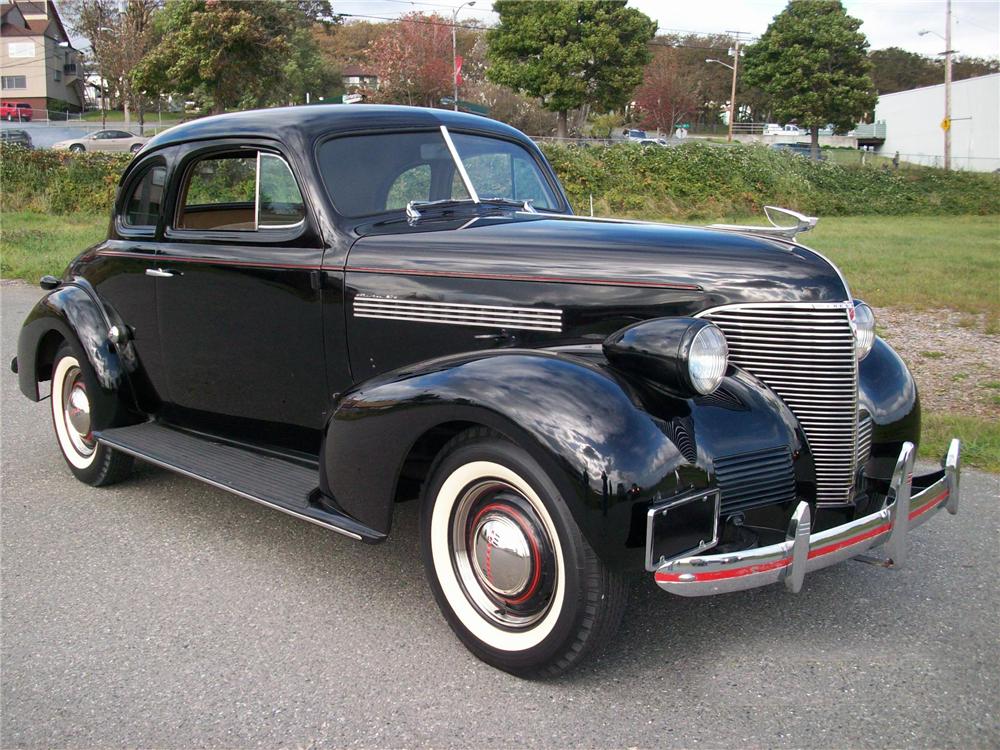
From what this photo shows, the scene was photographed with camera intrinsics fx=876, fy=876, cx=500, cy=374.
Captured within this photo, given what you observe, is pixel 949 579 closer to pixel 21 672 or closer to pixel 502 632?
pixel 502 632

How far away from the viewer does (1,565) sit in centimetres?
371

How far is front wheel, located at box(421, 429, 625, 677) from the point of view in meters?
2.62

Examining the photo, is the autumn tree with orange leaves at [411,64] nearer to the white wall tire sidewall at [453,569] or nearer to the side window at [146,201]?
the side window at [146,201]

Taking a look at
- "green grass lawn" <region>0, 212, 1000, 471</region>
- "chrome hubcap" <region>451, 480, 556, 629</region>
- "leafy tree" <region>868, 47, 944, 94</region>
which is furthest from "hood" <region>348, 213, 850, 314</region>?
"leafy tree" <region>868, 47, 944, 94</region>

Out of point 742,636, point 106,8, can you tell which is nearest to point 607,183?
point 742,636

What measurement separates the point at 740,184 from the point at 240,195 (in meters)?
22.5

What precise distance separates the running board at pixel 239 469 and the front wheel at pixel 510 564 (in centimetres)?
32

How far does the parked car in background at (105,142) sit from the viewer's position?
3238cm

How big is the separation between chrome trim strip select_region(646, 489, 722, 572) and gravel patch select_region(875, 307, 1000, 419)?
4.02m

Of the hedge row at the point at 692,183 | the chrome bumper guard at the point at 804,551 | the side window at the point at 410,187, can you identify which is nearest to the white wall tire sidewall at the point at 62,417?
the side window at the point at 410,187

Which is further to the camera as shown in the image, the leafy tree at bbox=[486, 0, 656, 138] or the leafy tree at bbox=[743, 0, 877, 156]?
the leafy tree at bbox=[743, 0, 877, 156]

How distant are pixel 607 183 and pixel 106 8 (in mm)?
31272

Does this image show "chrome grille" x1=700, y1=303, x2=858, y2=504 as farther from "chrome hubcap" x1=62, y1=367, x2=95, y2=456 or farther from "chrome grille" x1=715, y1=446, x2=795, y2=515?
"chrome hubcap" x1=62, y1=367, x2=95, y2=456

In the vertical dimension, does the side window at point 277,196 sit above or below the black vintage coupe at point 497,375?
above
